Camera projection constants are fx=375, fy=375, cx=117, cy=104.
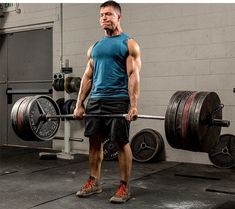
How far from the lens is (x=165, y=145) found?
4.60 metres

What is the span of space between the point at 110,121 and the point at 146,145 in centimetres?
182

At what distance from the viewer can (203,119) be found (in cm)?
248

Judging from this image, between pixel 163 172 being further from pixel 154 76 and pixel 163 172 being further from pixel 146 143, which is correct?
pixel 154 76

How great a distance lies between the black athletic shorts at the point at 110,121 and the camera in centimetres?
275

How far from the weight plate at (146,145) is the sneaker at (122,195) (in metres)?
1.63

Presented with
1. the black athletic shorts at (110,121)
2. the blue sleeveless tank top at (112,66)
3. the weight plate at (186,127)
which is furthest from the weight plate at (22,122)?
the weight plate at (186,127)

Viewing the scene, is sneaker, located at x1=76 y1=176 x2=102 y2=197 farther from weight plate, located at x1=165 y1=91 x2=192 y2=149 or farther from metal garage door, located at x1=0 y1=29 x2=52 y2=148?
metal garage door, located at x1=0 y1=29 x2=52 y2=148

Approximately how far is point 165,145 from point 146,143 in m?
0.25

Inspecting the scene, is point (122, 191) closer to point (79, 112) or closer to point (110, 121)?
point (110, 121)

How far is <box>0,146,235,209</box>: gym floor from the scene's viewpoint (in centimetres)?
270

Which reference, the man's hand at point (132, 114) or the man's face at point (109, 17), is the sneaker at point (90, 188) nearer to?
the man's hand at point (132, 114)

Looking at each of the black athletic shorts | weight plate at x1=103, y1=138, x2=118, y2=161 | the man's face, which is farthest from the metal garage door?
the man's face

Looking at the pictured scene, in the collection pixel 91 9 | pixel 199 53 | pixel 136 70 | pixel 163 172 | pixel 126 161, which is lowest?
pixel 163 172

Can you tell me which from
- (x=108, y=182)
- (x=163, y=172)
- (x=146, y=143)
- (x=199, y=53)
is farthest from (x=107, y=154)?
(x=199, y=53)
